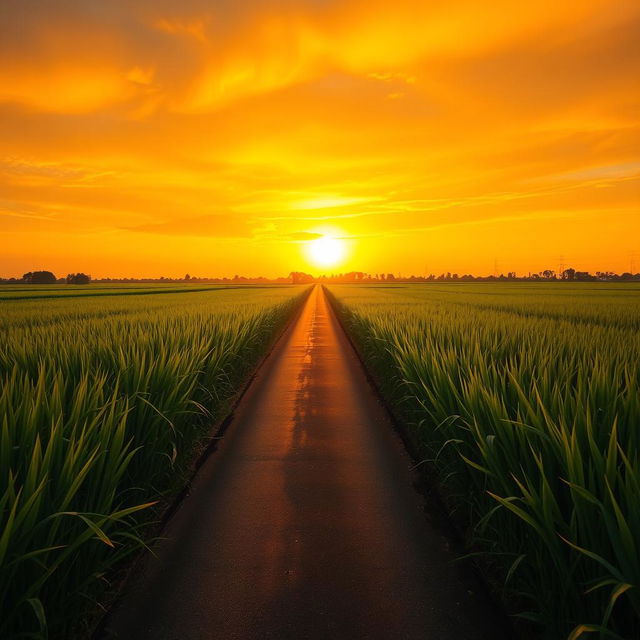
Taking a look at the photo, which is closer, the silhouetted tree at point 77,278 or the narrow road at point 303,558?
the narrow road at point 303,558

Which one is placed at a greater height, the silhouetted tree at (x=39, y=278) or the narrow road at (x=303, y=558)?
the silhouetted tree at (x=39, y=278)

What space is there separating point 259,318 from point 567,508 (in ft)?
39.1

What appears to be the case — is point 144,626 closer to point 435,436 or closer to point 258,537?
point 258,537

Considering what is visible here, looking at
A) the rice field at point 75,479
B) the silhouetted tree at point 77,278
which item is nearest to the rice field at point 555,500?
the rice field at point 75,479

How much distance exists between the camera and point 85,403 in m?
3.48

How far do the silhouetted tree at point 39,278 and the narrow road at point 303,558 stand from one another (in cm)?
13490

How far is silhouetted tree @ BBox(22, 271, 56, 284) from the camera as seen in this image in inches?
4572

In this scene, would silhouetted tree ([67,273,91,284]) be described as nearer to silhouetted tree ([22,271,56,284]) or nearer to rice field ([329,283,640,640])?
silhouetted tree ([22,271,56,284])

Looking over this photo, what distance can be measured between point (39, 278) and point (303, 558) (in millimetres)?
139047

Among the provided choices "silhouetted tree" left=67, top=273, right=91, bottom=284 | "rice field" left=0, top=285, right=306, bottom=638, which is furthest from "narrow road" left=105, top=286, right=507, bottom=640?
"silhouetted tree" left=67, top=273, right=91, bottom=284

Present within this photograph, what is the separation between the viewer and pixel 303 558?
3.22 meters

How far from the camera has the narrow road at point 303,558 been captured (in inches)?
102

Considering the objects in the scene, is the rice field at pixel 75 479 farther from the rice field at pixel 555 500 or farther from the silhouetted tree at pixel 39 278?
the silhouetted tree at pixel 39 278

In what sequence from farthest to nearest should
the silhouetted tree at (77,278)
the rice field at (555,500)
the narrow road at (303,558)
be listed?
the silhouetted tree at (77,278), the narrow road at (303,558), the rice field at (555,500)
